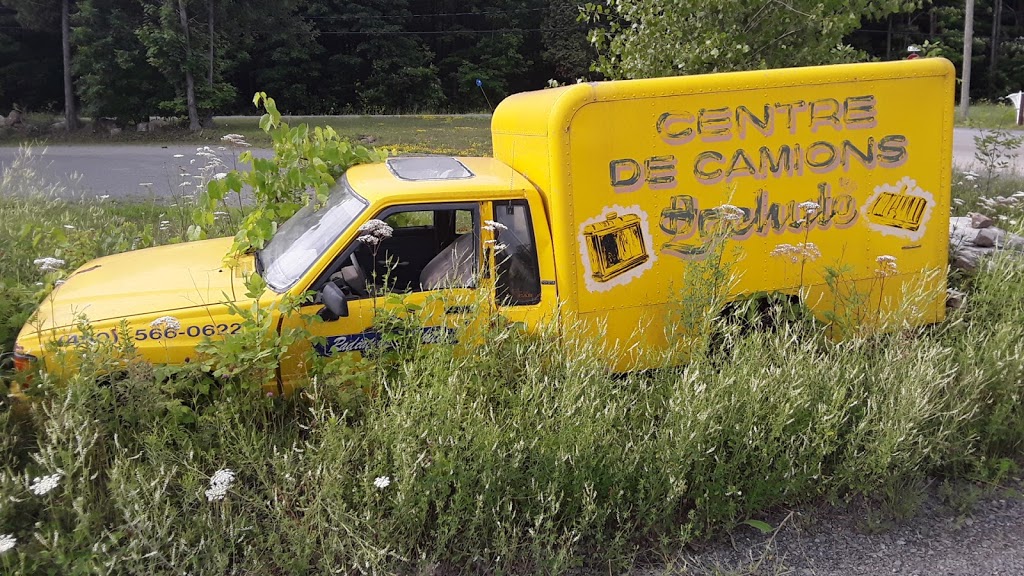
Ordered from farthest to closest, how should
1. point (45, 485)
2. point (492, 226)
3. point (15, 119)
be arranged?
point (15, 119) → point (492, 226) → point (45, 485)

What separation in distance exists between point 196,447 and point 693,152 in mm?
3363

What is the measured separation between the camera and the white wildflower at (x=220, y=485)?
3205mm

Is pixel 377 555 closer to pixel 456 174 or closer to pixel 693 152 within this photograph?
pixel 456 174

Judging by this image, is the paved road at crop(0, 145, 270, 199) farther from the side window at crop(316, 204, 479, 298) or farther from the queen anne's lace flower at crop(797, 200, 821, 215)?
the queen anne's lace flower at crop(797, 200, 821, 215)

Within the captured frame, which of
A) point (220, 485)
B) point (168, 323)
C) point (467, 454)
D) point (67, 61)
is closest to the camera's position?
point (220, 485)

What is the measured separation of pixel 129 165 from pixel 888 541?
18535mm

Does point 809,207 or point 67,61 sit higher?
point 67,61

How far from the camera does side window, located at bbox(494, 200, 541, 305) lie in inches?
178

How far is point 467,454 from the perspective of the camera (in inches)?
138

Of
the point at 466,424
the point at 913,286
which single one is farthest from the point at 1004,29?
the point at 466,424

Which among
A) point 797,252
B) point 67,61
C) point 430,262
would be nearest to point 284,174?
point 430,262

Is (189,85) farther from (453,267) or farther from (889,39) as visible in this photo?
(889,39)

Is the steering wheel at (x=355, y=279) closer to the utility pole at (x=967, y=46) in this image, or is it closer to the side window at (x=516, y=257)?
the side window at (x=516, y=257)

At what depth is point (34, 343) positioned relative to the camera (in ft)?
12.8
